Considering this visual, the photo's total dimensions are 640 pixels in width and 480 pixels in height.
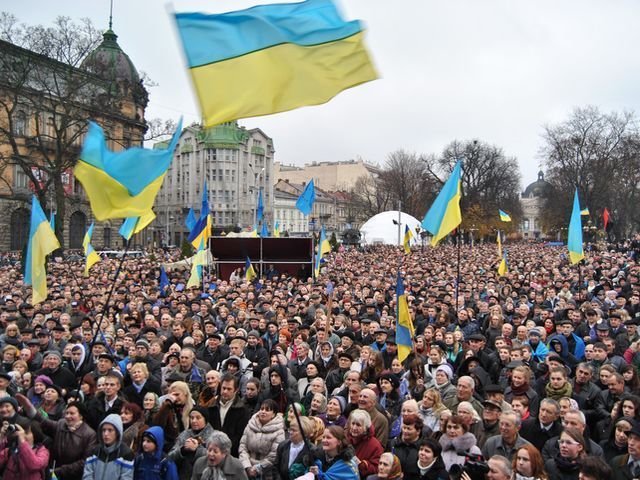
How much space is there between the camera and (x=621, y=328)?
9430 mm

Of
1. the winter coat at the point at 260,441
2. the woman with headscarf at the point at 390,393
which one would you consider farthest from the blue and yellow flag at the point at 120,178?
the woman with headscarf at the point at 390,393

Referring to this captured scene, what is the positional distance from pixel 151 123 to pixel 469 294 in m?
25.0

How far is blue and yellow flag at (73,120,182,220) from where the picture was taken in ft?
17.5

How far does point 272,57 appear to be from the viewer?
4547 millimetres

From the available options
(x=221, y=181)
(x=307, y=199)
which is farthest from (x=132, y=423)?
(x=221, y=181)

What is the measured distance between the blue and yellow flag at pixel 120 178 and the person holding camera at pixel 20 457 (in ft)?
6.43

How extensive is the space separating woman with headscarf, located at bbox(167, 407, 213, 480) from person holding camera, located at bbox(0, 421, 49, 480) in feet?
3.30

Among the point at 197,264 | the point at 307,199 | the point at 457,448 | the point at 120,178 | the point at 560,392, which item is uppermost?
the point at 307,199

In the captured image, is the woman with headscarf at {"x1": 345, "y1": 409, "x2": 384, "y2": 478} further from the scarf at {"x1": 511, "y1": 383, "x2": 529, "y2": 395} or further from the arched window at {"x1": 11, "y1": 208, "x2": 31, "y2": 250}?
the arched window at {"x1": 11, "y1": 208, "x2": 31, "y2": 250}

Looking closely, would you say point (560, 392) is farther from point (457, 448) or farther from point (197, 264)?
point (197, 264)

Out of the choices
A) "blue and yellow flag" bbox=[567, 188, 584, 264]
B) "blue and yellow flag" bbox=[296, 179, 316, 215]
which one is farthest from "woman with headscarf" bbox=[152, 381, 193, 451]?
"blue and yellow flag" bbox=[296, 179, 316, 215]

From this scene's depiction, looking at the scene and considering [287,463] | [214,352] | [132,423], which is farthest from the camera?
[214,352]

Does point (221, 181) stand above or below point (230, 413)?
above

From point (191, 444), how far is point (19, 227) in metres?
47.0
